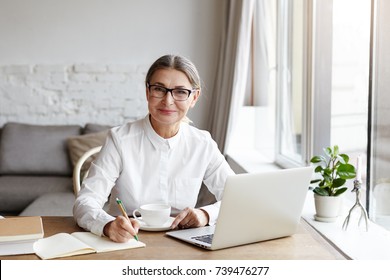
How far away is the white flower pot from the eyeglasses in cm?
62

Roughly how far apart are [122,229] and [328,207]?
2.84 ft

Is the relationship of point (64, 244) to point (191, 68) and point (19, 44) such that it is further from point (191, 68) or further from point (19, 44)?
point (19, 44)

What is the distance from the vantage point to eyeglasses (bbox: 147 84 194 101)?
189cm

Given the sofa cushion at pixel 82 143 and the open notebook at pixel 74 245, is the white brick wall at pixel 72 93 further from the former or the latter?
the open notebook at pixel 74 245

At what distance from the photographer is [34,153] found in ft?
14.6

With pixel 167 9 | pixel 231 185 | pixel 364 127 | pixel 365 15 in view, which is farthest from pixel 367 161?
pixel 167 9

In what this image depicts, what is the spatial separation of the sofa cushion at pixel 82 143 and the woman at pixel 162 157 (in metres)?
2.27

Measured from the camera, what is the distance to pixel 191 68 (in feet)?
6.35

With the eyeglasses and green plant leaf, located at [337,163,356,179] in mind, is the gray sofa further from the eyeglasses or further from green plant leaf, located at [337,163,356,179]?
green plant leaf, located at [337,163,356,179]

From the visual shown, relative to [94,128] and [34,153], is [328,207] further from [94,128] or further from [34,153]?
[34,153]

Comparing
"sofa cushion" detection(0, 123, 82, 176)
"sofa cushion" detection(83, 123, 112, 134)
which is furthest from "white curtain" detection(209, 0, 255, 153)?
"sofa cushion" detection(0, 123, 82, 176)

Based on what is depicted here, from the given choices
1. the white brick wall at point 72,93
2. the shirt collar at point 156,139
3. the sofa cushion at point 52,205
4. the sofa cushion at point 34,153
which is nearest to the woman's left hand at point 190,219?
the shirt collar at point 156,139

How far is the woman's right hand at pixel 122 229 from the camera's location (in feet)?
5.08
